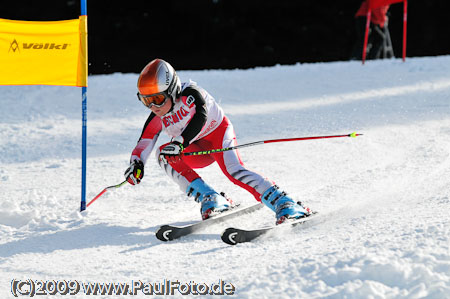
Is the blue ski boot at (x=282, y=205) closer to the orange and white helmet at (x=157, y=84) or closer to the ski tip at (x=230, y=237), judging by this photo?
the ski tip at (x=230, y=237)

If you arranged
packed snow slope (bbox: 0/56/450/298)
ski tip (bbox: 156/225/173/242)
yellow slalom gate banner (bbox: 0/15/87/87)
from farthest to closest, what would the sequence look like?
yellow slalom gate banner (bbox: 0/15/87/87) → ski tip (bbox: 156/225/173/242) → packed snow slope (bbox: 0/56/450/298)

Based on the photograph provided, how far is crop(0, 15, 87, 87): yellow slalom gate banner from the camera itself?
4.19 metres

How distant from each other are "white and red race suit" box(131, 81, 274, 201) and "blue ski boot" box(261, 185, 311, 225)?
49mm

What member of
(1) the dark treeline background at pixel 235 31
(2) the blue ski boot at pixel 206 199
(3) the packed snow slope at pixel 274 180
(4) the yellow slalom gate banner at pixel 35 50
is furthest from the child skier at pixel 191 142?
(1) the dark treeline background at pixel 235 31

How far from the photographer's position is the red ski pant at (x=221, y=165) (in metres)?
3.88

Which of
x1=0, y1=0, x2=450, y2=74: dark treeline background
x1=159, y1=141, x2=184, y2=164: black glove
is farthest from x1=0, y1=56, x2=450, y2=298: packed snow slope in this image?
x1=0, y1=0, x2=450, y2=74: dark treeline background

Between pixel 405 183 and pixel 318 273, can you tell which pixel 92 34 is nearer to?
pixel 405 183

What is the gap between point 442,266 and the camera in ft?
8.68

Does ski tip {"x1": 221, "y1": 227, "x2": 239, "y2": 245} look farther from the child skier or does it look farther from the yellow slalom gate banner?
the yellow slalom gate banner

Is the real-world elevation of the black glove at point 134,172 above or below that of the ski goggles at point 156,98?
below

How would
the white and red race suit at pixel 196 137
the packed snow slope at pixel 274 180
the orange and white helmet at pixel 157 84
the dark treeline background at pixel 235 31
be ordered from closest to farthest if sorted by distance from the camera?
the packed snow slope at pixel 274 180 → the orange and white helmet at pixel 157 84 → the white and red race suit at pixel 196 137 → the dark treeline background at pixel 235 31

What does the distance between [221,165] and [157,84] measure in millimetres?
705

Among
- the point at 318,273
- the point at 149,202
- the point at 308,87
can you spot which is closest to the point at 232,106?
the point at 308,87

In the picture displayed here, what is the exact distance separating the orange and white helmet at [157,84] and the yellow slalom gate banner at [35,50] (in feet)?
2.57
